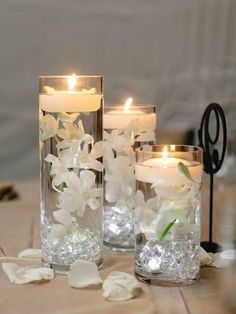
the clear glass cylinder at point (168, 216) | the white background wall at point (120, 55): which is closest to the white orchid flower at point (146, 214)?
the clear glass cylinder at point (168, 216)

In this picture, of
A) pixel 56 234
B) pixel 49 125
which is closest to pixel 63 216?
pixel 56 234

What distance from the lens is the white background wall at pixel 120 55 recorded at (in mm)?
2207

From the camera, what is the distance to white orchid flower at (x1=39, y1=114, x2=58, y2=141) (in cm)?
83

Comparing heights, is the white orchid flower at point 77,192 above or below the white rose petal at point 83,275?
above

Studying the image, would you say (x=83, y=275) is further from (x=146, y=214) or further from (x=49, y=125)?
(x=49, y=125)

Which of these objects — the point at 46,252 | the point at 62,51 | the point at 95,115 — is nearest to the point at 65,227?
the point at 46,252

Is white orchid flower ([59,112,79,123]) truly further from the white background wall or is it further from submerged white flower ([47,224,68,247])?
the white background wall

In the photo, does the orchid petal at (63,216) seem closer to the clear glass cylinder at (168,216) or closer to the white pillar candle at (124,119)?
the clear glass cylinder at (168,216)

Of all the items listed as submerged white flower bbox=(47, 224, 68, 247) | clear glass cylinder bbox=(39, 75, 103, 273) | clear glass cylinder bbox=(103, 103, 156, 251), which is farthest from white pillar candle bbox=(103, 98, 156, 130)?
submerged white flower bbox=(47, 224, 68, 247)

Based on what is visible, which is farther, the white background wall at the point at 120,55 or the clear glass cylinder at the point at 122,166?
the white background wall at the point at 120,55

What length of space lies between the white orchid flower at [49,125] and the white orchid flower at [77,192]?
0.06 meters

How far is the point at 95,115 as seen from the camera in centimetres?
85

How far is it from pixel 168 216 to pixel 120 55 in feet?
5.20

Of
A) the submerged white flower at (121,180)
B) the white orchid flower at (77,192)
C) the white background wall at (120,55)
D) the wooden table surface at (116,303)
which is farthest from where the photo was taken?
the white background wall at (120,55)
